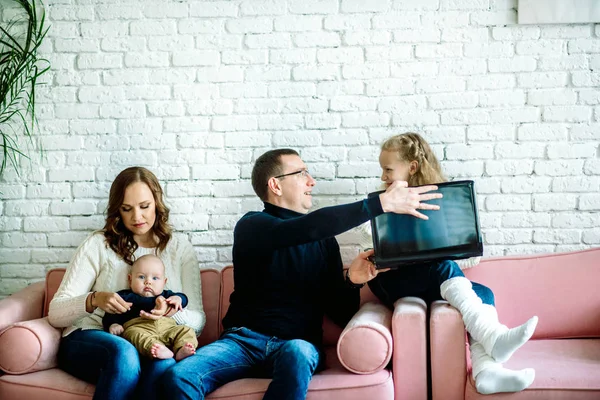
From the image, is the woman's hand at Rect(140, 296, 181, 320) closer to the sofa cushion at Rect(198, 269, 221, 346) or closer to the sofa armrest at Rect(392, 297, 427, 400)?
the sofa cushion at Rect(198, 269, 221, 346)

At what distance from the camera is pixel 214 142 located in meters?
3.26

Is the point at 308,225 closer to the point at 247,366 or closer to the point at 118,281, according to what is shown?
the point at 247,366

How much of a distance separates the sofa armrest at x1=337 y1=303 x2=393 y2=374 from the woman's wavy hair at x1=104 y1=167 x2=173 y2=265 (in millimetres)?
969

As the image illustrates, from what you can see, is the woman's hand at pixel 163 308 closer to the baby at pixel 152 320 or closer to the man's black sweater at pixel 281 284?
the baby at pixel 152 320

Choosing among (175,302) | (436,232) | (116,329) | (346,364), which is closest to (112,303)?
(116,329)

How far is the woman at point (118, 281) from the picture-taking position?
249 centimetres

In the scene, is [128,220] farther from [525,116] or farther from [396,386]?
[525,116]

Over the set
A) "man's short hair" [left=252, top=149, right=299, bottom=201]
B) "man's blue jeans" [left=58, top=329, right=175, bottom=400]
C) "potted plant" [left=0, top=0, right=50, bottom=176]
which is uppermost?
"potted plant" [left=0, top=0, right=50, bottom=176]

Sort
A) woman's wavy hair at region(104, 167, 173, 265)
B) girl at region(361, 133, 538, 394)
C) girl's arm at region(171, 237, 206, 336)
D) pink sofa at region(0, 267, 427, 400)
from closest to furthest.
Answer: girl at region(361, 133, 538, 394), pink sofa at region(0, 267, 427, 400), girl's arm at region(171, 237, 206, 336), woman's wavy hair at region(104, 167, 173, 265)

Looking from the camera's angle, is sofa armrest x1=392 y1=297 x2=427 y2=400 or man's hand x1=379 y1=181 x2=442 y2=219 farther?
sofa armrest x1=392 y1=297 x2=427 y2=400

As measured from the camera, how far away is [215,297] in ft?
9.92

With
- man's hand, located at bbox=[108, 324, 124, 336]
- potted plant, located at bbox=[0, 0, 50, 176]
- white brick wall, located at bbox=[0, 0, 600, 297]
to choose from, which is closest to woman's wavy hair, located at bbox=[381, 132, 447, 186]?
white brick wall, located at bbox=[0, 0, 600, 297]

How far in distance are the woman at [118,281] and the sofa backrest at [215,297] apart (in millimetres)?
127

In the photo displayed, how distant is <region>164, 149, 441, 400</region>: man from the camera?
2328 millimetres
